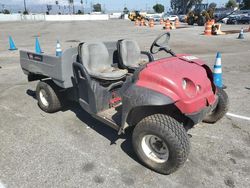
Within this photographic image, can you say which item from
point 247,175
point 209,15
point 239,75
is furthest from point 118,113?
point 209,15

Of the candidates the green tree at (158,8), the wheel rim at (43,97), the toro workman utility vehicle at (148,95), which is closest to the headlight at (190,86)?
the toro workman utility vehicle at (148,95)

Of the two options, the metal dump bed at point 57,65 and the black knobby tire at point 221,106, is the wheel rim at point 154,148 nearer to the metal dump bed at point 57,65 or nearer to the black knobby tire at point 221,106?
the black knobby tire at point 221,106

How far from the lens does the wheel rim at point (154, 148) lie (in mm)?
3021

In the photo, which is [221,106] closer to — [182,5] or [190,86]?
[190,86]

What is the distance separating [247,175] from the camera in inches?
115

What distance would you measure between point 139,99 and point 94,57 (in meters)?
1.49

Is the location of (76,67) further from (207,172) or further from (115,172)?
(207,172)

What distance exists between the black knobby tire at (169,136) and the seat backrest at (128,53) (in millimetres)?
1811

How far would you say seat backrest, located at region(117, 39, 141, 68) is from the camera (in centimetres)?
445

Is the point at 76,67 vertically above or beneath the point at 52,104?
above

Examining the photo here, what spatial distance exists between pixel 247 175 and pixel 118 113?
178 centimetres

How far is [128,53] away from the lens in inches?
179

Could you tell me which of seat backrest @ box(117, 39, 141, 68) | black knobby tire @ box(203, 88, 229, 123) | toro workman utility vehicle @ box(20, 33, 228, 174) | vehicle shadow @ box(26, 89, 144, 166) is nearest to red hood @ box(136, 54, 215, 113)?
toro workman utility vehicle @ box(20, 33, 228, 174)

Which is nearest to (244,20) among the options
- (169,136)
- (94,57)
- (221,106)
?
(221,106)
